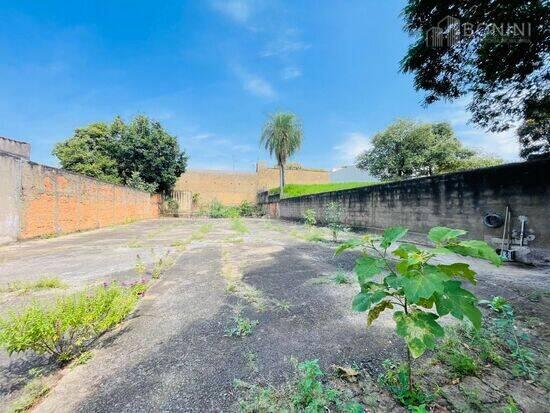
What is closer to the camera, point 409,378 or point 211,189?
point 409,378

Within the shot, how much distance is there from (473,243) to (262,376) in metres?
1.35

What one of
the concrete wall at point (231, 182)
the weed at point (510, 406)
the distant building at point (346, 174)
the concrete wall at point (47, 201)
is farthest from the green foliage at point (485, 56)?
the distant building at point (346, 174)

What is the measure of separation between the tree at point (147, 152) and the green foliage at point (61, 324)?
17702 mm

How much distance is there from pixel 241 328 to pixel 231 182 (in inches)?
940

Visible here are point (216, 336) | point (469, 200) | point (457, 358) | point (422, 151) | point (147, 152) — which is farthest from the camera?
point (147, 152)

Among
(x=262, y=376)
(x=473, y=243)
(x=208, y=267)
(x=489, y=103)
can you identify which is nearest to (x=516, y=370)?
(x=473, y=243)

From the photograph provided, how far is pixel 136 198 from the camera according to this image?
15555 millimetres

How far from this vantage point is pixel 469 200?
16.8 ft

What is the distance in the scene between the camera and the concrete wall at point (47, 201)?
20.3 feet

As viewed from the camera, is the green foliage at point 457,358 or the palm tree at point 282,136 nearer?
the green foliage at point 457,358

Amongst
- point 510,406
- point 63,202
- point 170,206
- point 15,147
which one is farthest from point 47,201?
point 170,206

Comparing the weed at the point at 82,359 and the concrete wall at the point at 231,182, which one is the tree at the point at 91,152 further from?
the weed at the point at 82,359

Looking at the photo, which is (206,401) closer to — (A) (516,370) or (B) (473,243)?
(B) (473,243)

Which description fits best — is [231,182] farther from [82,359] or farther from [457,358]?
[457,358]
